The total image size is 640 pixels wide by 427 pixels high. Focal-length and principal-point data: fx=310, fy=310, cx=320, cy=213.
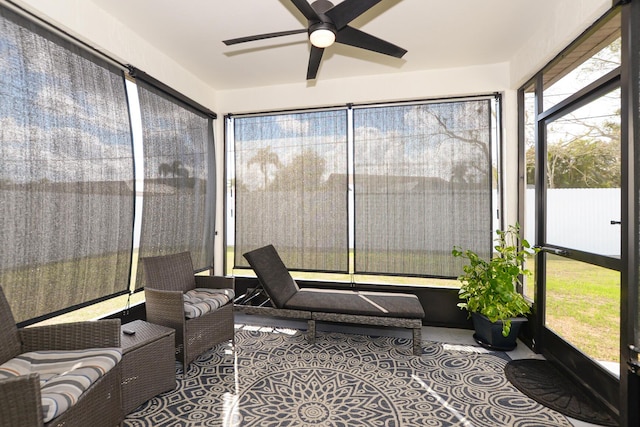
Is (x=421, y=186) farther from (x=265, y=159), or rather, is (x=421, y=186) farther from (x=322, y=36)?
(x=322, y=36)

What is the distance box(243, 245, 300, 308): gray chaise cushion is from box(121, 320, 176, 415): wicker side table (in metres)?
1.12

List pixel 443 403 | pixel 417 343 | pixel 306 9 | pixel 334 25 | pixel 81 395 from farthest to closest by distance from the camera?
pixel 417 343 → pixel 443 403 → pixel 334 25 → pixel 306 9 → pixel 81 395

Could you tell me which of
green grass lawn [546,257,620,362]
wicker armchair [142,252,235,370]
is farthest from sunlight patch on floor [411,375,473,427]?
wicker armchair [142,252,235,370]

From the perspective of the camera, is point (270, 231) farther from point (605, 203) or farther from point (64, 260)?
point (605, 203)

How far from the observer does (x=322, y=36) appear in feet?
6.88

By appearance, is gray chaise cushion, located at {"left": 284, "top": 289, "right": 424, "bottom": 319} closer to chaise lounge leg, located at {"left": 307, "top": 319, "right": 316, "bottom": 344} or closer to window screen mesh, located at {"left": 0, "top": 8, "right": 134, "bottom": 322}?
chaise lounge leg, located at {"left": 307, "top": 319, "right": 316, "bottom": 344}

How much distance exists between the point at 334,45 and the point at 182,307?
287 cm

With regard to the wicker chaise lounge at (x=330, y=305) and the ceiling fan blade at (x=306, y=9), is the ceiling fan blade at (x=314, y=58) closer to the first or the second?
the ceiling fan blade at (x=306, y=9)

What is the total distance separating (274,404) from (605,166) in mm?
2935

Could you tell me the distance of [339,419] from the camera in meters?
2.05

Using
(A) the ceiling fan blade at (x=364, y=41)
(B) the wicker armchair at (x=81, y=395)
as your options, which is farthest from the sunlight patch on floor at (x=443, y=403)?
(A) the ceiling fan blade at (x=364, y=41)

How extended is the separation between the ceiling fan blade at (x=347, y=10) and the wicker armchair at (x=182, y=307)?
90.8 inches

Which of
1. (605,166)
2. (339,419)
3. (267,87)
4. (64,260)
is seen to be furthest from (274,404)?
(267,87)

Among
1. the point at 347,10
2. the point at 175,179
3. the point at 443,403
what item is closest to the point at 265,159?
the point at 175,179
